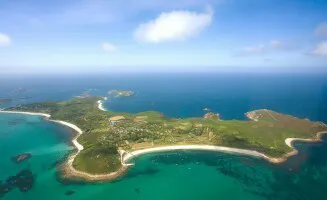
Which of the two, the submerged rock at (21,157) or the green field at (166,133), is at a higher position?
the green field at (166,133)

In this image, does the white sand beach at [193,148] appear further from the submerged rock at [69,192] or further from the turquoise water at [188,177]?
the submerged rock at [69,192]

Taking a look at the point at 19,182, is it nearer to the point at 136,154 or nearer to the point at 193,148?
the point at 136,154

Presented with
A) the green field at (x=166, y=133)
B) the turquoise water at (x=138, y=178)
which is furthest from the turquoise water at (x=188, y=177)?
the green field at (x=166, y=133)

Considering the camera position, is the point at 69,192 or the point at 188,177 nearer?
the point at 69,192

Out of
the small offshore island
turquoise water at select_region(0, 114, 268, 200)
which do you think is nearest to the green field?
the small offshore island

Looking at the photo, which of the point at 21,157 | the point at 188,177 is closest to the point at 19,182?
the point at 21,157

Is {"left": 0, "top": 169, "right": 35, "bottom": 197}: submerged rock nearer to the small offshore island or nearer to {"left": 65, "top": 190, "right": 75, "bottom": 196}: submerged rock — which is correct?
the small offshore island

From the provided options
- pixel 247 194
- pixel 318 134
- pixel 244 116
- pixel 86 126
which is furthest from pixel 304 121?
pixel 86 126

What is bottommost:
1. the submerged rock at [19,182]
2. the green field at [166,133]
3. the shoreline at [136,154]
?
the submerged rock at [19,182]

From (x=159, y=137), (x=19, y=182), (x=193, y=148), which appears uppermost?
(x=159, y=137)
